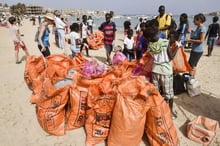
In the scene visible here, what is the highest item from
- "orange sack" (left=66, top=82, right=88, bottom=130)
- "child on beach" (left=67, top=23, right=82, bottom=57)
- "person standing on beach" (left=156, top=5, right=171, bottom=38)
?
"person standing on beach" (left=156, top=5, right=171, bottom=38)

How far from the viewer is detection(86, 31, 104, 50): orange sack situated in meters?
9.97

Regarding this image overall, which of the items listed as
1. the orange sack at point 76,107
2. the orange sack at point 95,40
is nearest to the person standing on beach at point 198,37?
the orange sack at point 76,107

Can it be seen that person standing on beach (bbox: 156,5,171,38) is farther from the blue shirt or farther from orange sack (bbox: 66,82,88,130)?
orange sack (bbox: 66,82,88,130)

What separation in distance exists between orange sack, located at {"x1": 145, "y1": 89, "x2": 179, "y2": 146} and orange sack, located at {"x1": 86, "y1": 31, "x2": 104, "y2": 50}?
7442mm

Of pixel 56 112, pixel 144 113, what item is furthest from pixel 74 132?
pixel 144 113

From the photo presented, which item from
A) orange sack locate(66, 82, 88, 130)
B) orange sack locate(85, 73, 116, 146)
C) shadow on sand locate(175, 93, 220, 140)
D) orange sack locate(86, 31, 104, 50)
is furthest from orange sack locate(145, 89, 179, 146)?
orange sack locate(86, 31, 104, 50)

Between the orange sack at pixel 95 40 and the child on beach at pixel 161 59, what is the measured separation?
692 centimetres

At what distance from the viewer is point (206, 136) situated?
279 cm

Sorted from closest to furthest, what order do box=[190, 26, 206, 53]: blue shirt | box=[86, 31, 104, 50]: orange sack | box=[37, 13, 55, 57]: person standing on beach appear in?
box=[190, 26, 206, 53]: blue shirt, box=[37, 13, 55, 57]: person standing on beach, box=[86, 31, 104, 50]: orange sack

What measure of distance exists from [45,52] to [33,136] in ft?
8.80

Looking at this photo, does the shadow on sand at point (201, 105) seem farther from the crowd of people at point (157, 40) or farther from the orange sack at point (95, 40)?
the orange sack at point (95, 40)

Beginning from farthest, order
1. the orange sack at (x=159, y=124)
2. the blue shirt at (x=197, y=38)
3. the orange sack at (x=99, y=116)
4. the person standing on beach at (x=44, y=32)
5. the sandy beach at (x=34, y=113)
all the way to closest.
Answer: the person standing on beach at (x=44, y=32), the blue shirt at (x=197, y=38), the sandy beach at (x=34, y=113), the orange sack at (x=99, y=116), the orange sack at (x=159, y=124)

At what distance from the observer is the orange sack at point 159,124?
2.68 m

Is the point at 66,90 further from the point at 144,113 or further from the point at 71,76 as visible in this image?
the point at 144,113
